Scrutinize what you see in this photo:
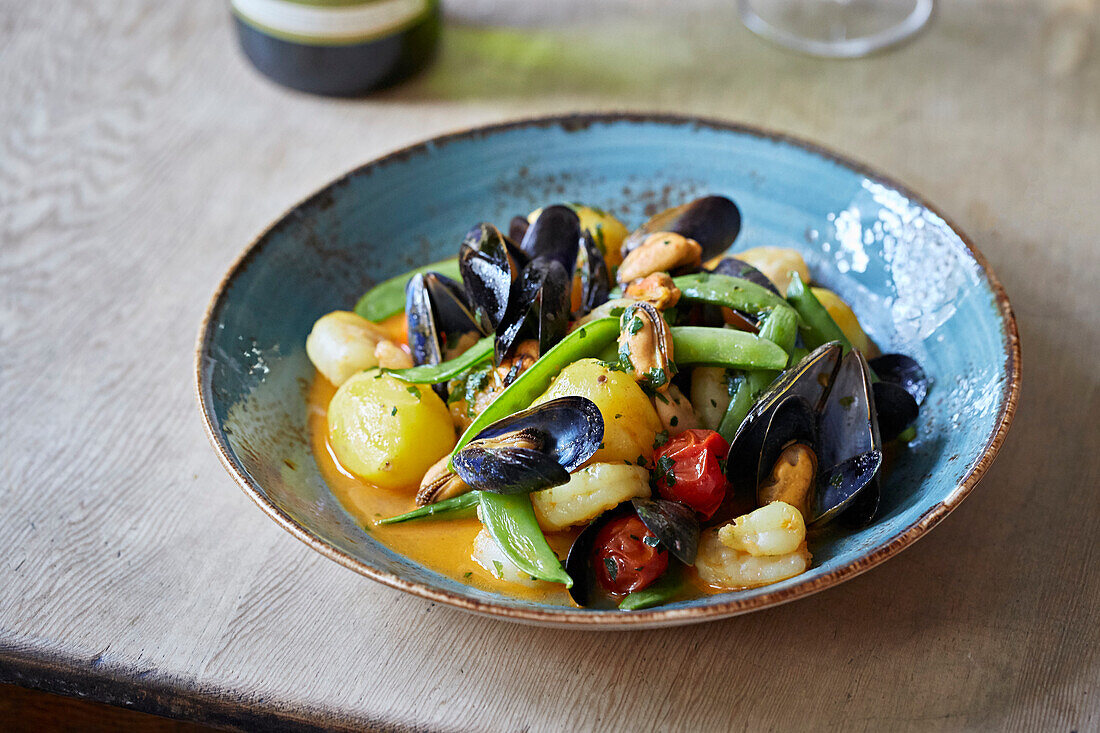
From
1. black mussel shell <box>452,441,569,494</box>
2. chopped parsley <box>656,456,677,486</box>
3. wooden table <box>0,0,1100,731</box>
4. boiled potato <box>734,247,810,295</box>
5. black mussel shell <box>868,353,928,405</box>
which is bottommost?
wooden table <box>0,0,1100,731</box>

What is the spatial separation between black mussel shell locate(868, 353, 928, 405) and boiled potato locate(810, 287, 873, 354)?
61 mm

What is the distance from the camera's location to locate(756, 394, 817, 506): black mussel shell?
1.56m

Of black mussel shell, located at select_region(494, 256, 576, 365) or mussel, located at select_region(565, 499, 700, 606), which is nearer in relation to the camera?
mussel, located at select_region(565, 499, 700, 606)

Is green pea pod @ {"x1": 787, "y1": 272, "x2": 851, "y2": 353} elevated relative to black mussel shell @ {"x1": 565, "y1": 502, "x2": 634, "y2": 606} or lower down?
elevated

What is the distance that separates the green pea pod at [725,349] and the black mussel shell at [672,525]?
33 cm

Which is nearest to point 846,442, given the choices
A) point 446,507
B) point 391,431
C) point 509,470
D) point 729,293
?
point 729,293

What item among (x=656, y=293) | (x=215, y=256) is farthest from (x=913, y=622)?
(x=215, y=256)

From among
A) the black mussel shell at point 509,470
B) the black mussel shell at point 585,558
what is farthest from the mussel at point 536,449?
the black mussel shell at point 585,558

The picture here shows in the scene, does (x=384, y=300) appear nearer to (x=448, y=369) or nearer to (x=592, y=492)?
(x=448, y=369)

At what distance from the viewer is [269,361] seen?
1.98 m

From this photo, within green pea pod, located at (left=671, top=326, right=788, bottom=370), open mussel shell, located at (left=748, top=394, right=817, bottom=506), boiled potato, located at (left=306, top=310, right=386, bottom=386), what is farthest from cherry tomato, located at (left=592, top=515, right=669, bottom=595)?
boiled potato, located at (left=306, top=310, right=386, bottom=386)

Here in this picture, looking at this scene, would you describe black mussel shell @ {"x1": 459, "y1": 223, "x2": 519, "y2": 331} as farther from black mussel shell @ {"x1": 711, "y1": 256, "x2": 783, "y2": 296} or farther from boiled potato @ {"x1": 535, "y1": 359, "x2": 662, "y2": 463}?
black mussel shell @ {"x1": 711, "y1": 256, "x2": 783, "y2": 296}

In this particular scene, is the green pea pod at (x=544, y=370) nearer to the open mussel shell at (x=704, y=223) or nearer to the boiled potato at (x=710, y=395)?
the boiled potato at (x=710, y=395)

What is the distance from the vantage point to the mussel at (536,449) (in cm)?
146
